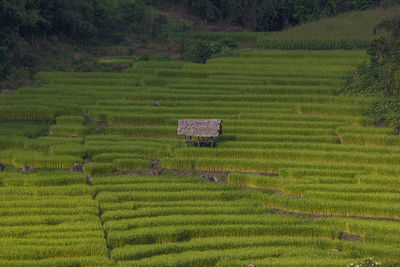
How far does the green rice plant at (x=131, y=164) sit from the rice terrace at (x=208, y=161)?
0.06 metres

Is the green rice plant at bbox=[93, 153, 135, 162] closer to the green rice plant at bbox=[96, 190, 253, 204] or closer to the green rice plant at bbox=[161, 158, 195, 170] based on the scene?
the green rice plant at bbox=[161, 158, 195, 170]

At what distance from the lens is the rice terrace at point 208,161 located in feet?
91.7

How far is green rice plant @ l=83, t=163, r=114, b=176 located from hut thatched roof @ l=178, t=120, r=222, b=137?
16.1 feet

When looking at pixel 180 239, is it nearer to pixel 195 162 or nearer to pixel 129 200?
pixel 129 200

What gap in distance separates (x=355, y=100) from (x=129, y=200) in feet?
68.4

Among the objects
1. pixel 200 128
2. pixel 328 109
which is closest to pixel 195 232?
pixel 200 128

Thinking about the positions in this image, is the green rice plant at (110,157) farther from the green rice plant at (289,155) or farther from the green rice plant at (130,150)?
the green rice plant at (289,155)

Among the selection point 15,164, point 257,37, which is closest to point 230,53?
point 257,37

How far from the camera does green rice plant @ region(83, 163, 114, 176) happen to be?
36906 mm

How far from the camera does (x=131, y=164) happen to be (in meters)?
37.7

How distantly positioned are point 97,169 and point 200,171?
18.6ft

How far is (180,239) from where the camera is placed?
29.0 meters

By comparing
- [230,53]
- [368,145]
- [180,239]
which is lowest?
[180,239]

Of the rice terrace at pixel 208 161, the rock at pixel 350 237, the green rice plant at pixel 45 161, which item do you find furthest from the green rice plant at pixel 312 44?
the rock at pixel 350 237
